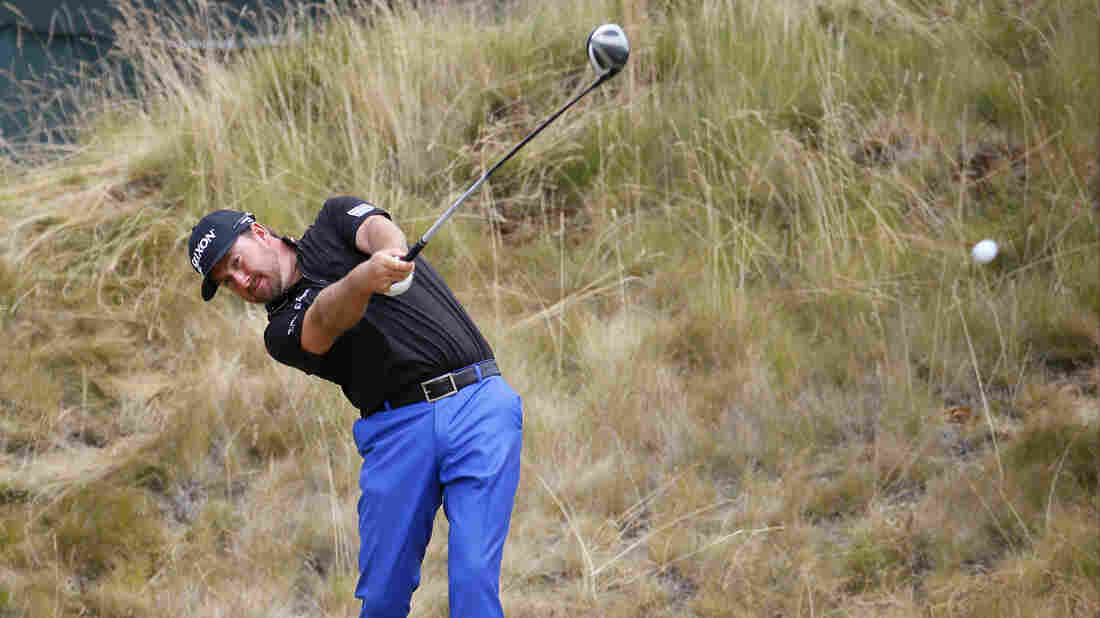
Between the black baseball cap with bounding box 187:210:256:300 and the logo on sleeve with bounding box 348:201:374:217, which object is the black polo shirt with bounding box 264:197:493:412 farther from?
the black baseball cap with bounding box 187:210:256:300

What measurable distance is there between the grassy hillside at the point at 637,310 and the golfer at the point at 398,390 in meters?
1.33

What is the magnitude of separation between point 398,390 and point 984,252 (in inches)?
149

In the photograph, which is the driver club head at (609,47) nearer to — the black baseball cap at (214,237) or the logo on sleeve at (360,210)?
the logo on sleeve at (360,210)

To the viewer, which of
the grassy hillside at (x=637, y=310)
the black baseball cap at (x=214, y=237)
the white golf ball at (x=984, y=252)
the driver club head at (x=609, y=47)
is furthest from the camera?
the white golf ball at (x=984, y=252)

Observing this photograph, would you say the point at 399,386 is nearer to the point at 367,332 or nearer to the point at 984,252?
the point at 367,332

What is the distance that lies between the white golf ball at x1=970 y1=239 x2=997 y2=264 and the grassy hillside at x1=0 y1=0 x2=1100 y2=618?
0.06 metres

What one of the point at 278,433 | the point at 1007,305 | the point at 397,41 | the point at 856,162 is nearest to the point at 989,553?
the point at 1007,305

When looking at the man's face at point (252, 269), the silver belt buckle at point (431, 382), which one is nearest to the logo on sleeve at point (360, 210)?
the man's face at point (252, 269)

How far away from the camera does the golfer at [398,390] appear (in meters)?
3.73

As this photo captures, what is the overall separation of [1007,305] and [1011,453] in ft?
3.31

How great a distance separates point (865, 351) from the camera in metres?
6.27

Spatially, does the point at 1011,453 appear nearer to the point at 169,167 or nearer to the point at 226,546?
the point at 226,546

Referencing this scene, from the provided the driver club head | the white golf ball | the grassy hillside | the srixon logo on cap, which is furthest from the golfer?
the white golf ball

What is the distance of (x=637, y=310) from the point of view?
22.0 feet
